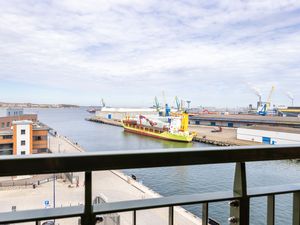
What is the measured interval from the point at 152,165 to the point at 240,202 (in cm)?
44

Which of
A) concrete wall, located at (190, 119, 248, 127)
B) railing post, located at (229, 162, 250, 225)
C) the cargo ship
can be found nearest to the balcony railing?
railing post, located at (229, 162, 250, 225)

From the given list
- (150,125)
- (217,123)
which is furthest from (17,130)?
(150,125)

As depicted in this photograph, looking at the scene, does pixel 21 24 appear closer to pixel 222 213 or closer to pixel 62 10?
pixel 62 10

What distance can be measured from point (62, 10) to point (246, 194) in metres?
2.00

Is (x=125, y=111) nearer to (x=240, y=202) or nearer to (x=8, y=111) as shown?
(x=8, y=111)

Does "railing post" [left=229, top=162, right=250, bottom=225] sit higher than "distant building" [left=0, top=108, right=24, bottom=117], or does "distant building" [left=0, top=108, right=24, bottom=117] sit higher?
"distant building" [left=0, top=108, right=24, bottom=117]

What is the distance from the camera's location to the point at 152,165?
0.82 meters

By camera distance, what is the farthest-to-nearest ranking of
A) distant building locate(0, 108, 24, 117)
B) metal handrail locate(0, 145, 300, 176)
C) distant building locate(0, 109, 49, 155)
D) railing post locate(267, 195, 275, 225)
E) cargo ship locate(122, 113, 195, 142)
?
cargo ship locate(122, 113, 195, 142), distant building locate(0, 109, 49, 155), distant building locate(0, 108, 24, 117), railing post locate(267, 195, 275, 225), metal handrail locate(0, 145, 300, 176)

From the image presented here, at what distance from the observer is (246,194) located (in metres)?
1.02

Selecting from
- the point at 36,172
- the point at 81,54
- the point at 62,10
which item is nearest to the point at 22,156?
the point at 36,172

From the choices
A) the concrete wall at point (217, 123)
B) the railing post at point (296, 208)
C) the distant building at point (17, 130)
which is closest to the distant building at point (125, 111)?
the concrete wall at point (217, 123)

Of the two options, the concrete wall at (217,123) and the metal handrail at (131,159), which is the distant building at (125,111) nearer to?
the concrete wall at (217,123)

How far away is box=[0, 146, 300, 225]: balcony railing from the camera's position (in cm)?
71

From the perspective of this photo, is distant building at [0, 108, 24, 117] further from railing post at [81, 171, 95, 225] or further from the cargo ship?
the cargo ship
